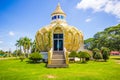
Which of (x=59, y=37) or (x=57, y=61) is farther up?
(x=59, y=37)

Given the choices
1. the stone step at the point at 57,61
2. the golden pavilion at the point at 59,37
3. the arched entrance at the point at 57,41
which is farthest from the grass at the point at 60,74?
the arched entrance at the point at 57,41

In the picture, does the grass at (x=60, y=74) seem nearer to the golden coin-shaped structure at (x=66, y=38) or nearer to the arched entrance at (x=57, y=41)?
the arched entrance at (x=57, y=41)

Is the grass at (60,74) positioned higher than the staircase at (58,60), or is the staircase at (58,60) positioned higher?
the staircase at (58,60)

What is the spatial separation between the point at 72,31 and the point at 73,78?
18.5 metres

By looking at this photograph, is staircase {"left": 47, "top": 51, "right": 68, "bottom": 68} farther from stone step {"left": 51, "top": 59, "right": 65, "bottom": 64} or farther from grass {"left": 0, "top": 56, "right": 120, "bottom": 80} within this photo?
grass {"left": 0, "top": 56, "right": 120, "bottom": 80}

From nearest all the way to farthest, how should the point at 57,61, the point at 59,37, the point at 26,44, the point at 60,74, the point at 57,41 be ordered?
the point at 60,74, the point at 57,61, the point at 59,37, the point at 57,41, the point at 26,44

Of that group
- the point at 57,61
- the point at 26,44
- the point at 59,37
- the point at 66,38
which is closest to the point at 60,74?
the point at 57,61

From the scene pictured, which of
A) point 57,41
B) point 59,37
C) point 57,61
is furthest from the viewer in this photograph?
point 57,41

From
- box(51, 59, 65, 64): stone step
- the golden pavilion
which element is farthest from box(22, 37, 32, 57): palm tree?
box(51, 59, 65, 64): stone step

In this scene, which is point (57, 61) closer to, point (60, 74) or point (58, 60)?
point (58, 60)

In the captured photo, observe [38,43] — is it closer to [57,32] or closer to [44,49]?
[44,49]

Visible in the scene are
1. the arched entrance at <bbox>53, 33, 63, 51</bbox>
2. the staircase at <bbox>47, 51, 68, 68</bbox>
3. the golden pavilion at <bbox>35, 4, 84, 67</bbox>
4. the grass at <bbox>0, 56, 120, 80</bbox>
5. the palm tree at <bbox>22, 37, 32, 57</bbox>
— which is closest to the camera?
the grass at <bbox>0, 56, 120, 80</bbox>

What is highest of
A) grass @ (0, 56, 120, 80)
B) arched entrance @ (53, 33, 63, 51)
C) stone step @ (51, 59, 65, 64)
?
arched entrance @ (53, 33, 63, 51)

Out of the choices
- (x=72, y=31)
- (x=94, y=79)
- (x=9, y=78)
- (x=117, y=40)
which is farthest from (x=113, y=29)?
(x=9, y=78)
